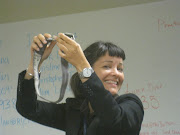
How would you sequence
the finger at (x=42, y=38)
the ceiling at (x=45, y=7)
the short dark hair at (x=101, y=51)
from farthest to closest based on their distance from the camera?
the ceiling at (x=45, y=7), the short dark hair at (x=101, y=51), the finger at (x=42, y=38)

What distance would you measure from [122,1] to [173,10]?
1.30 ft

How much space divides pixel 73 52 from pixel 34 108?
294 mm

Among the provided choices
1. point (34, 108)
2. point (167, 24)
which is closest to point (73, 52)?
point (34, 108)

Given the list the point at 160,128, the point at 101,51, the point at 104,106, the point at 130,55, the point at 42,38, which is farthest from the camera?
the point at 130,55

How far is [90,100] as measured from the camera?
2.00 ft

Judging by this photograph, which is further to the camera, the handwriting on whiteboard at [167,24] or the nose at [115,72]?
the handwriting on whiteboard at [167,24]

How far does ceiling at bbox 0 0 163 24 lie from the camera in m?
1.79

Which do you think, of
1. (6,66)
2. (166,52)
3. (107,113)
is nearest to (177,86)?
(166,52)

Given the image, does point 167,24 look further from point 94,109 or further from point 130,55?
point 94,109

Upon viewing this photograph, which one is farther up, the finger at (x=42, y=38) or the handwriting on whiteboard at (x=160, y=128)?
the finger at (x=42, y=38)

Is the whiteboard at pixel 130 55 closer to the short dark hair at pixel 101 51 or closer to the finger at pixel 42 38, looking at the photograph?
the short dark hair at pixel 101 51

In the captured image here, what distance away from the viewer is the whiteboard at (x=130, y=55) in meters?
1.54

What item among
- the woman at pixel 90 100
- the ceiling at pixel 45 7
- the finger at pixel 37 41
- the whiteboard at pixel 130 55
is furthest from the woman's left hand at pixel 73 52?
the ceiling at pixel 45 7

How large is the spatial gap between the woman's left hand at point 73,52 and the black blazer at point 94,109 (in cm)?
5
